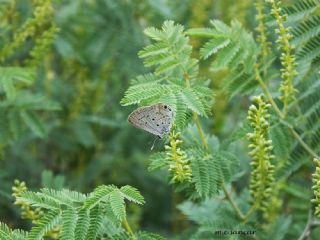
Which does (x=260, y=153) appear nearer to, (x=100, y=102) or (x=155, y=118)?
(x=155, y=118)

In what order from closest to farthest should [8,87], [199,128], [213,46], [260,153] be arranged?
[260,153], [199,128], [213,46], [8,87]

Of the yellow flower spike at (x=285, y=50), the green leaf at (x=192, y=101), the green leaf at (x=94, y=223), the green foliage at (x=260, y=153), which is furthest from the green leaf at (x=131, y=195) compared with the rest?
the yellow flower spike at (x=285, y=50)

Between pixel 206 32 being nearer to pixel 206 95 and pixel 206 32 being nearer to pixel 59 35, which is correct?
pixel 206 95

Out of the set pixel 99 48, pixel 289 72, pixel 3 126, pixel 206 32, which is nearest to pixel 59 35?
pixel 99 48

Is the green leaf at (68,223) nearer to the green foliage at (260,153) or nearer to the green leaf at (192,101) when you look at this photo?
the green leaf at (192,101)

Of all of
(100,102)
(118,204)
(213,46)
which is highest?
(213,46)

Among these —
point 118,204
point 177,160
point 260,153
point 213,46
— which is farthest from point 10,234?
point 213,46

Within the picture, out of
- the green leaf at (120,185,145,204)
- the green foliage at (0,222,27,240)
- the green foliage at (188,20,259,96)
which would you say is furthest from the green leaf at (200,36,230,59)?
the green foliage at (0,222,27,240)
